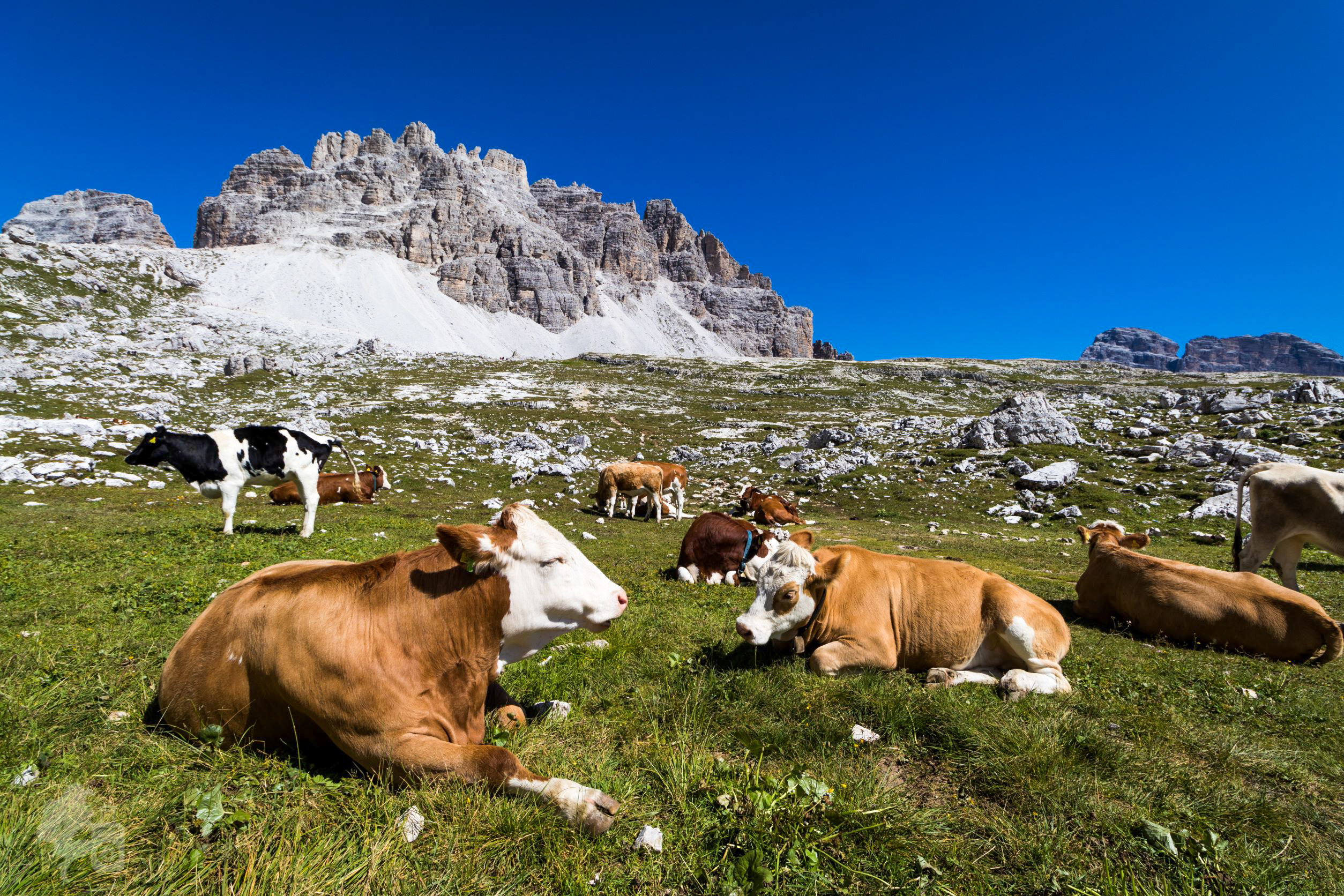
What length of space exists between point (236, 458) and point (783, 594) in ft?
48.0

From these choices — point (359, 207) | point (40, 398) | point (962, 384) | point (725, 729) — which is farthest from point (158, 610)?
point (359, 207)

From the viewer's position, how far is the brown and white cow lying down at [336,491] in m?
20.5

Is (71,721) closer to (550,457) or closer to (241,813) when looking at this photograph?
(241,813)

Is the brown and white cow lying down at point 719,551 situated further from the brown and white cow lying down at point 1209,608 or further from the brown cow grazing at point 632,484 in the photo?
the brown cow grazing at point 632,484

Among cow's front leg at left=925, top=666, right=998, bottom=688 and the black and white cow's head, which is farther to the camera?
the black and white cow's head

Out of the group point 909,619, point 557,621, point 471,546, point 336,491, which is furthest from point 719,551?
point 336,491

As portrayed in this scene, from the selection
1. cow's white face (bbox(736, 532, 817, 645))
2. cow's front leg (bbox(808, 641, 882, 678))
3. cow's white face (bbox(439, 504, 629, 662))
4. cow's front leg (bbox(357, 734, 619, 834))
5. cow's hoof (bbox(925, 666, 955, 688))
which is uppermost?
cow's white face (bbox(439, 504, 629, 662))

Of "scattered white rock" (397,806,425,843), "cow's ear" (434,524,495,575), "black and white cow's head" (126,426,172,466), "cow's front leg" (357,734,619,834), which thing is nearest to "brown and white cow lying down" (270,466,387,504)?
"black and white cow's head" (126,426,172,466)

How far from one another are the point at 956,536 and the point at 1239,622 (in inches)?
460

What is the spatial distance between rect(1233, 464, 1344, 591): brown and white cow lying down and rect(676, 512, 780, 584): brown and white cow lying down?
953cm

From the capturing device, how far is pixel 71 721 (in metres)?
3.91

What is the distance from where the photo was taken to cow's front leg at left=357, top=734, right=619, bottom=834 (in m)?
3.31

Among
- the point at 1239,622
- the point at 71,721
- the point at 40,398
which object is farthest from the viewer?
the point at 40,398

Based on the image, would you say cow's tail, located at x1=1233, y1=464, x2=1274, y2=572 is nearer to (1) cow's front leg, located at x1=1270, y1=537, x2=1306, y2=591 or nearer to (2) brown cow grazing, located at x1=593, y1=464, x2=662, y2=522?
(1) cow's front leg, located at x1=1270, y1=537, x2=1306, y2=591
